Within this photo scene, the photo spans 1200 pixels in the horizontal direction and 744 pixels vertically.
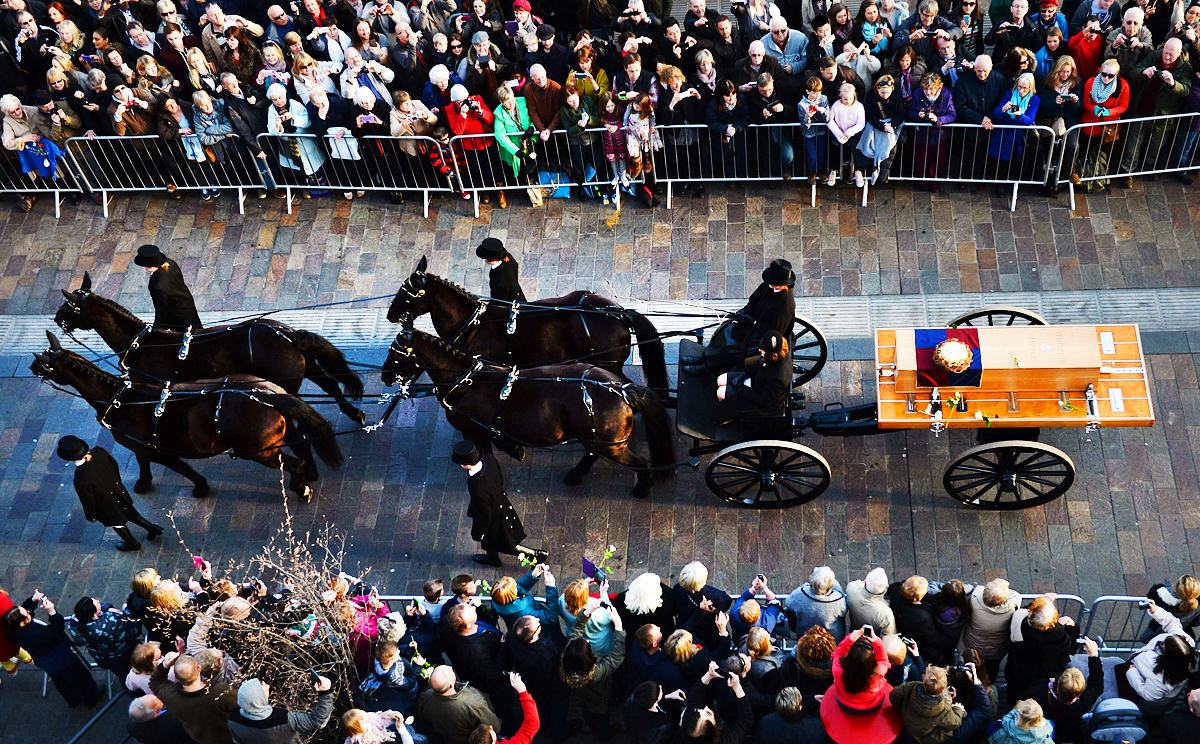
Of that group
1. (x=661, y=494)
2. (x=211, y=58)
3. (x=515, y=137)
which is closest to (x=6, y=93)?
(x=211, y=58)

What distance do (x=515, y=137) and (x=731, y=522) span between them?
4.92 m

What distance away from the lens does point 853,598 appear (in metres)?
6.56

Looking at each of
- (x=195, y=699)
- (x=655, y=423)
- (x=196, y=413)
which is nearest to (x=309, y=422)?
(x=196, y=413)

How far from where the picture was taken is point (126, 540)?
8.83 metres

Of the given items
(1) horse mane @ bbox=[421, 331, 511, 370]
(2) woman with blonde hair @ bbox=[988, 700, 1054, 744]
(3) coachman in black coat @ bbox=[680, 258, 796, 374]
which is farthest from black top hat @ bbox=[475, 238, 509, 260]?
(2) woman with blonde hair @ bbox=[988, 700, 1054, 744]

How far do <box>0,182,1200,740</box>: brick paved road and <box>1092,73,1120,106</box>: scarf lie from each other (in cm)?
121

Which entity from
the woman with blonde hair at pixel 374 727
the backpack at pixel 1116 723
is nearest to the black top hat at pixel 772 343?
the backpack at pixel 1116 723

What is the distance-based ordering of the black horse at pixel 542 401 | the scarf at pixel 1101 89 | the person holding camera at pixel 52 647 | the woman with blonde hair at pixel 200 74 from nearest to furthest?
the person holding camera at pixel 52 647, the black horse at pixel 542 401, the scarf at pixel 1101 89, the woman with blonde hair at pixel 200 74

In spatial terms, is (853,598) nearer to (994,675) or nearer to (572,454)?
(994,675)

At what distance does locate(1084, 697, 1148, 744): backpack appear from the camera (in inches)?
221

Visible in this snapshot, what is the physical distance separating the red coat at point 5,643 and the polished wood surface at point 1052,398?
6.56 m

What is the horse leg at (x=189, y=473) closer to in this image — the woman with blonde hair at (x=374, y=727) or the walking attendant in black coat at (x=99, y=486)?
the walking attendant in black coat at (x=99, y=486)

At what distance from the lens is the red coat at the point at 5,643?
749 cm

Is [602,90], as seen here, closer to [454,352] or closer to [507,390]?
[454,352]
